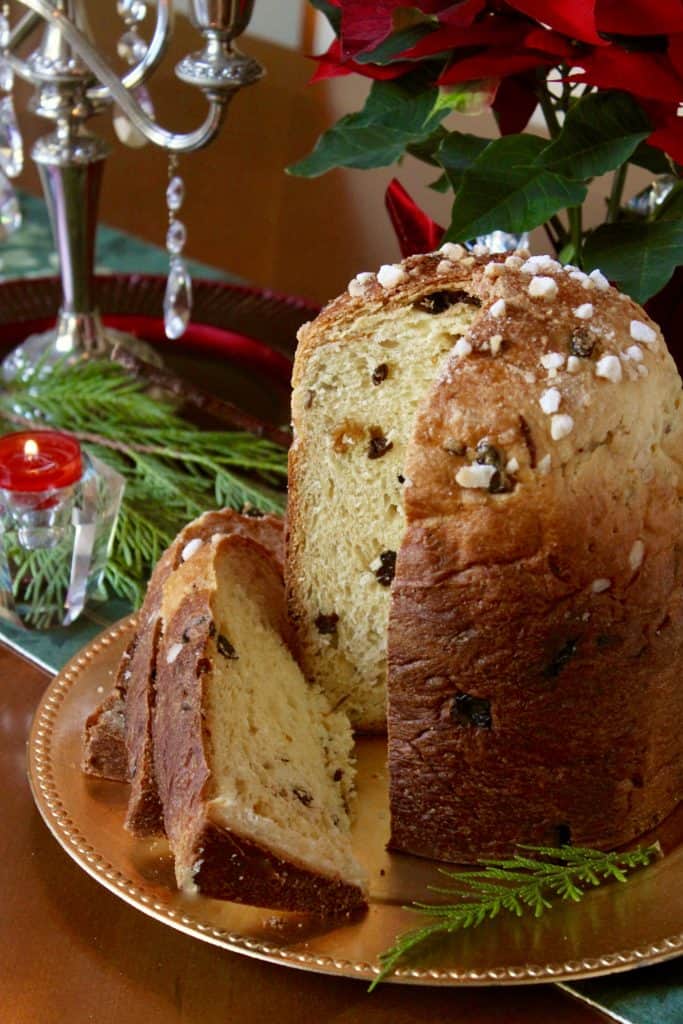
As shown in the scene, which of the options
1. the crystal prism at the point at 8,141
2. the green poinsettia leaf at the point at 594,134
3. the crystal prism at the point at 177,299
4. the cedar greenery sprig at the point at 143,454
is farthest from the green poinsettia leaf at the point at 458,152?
the crystal prism at the point at 8,141

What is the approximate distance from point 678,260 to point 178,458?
82 centimetres

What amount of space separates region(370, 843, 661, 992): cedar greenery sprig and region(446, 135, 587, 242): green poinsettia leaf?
1.90ft

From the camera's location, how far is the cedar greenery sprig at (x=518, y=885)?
1168 mm

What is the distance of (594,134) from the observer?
1.41 m

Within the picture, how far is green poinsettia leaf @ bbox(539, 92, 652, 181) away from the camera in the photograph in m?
1.39

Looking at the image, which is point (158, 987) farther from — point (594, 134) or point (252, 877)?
point (594, 134)

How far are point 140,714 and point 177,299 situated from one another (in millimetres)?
876

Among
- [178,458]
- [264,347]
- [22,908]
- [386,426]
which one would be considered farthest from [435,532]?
[264,347]

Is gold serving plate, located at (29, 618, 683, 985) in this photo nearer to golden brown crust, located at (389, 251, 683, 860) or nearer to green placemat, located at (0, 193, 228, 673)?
golden brown crust, located at (389, 251, 683, 860)

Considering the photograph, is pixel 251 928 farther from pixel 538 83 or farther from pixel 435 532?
pixel 538 83

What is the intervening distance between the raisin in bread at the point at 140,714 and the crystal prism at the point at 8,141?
2.89ft

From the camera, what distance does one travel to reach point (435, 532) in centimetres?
118

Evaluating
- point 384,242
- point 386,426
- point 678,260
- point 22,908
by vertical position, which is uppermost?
point 678,260

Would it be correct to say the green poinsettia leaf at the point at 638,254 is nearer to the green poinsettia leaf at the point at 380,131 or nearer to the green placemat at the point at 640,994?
the green poinsettia leaf at the point at 380,131
